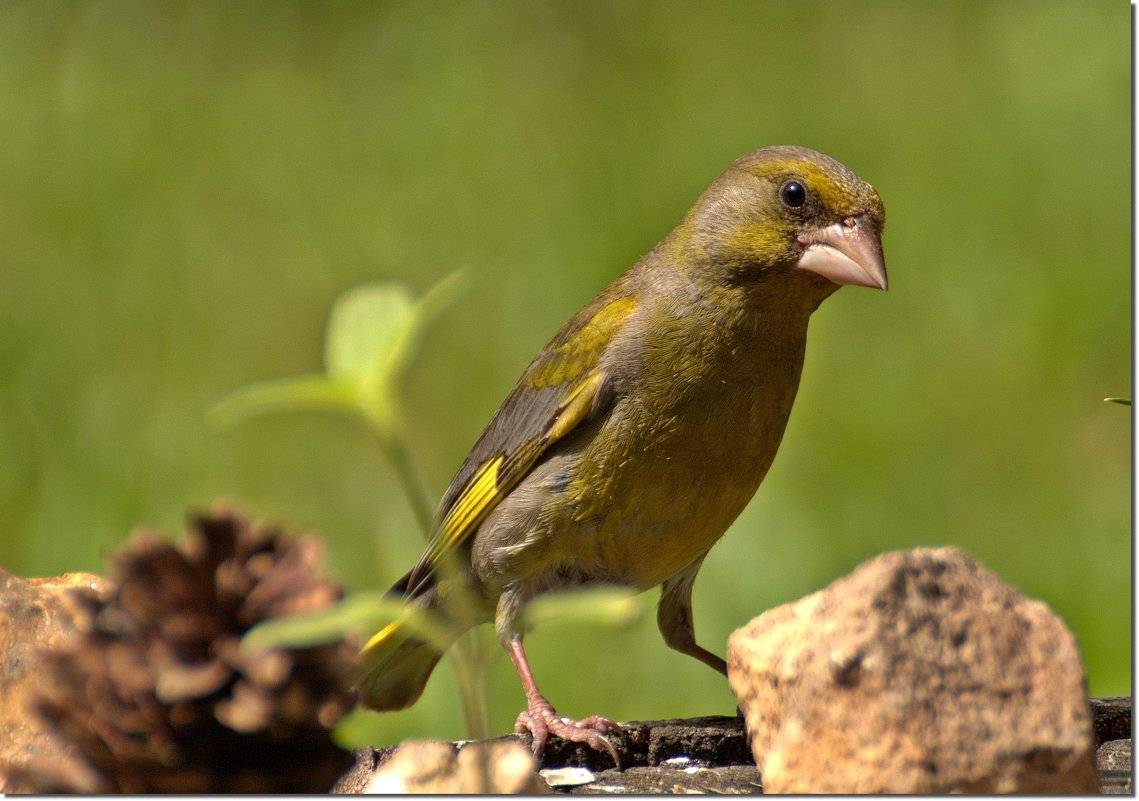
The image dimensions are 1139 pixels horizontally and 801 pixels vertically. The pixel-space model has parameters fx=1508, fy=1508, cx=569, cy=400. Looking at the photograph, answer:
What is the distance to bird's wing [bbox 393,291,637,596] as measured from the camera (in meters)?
3.27

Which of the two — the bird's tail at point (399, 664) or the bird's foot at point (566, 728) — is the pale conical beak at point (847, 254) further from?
the bird's tail at point (399, 664)

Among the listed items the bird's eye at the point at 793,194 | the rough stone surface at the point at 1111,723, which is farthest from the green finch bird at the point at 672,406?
the rough stone surface at the point at 1111,723

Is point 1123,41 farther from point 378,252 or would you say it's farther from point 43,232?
point 43,232

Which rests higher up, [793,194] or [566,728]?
[793,194]

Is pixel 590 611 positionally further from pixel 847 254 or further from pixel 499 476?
pixel 499 476

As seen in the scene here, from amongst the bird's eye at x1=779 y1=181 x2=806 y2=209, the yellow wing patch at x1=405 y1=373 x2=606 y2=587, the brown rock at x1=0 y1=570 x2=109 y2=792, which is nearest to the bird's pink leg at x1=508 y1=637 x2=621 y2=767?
the yellow wing patch at x1=405 y1=373 x2=606 y2=587

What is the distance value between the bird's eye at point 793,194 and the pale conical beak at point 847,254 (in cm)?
8

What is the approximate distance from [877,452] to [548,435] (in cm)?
232

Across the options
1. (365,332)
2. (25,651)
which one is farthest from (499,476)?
(365,332)

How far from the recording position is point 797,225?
3232 mm

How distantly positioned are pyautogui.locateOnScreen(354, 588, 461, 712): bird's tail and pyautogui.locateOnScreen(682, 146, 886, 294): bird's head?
1.03 meters

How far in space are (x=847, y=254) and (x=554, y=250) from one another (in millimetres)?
2809

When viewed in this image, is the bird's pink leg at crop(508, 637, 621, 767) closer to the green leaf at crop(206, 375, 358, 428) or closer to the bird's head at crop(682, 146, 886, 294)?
the bird's head at crop(682, 146, 886, 294)

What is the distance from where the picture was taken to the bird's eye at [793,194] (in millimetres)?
3242
